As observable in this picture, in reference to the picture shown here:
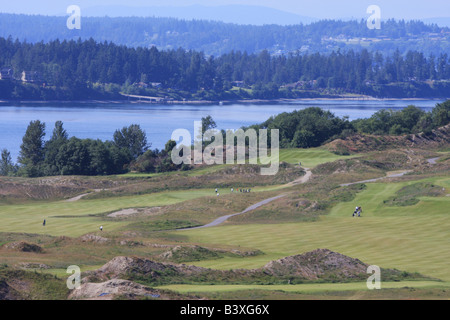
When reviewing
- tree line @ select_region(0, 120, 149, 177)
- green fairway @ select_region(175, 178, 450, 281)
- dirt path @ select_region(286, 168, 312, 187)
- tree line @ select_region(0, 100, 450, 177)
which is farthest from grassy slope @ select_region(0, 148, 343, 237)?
tree line @ select_region(0, 120, 149, 177)

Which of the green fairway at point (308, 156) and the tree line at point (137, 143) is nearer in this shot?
the green fairway at point (308, 156)

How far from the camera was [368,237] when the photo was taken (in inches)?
1671

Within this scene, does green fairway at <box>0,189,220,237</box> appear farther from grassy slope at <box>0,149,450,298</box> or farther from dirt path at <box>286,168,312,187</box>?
dirt path at <box>286,168,312,187</box>

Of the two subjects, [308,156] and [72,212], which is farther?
[308,156]

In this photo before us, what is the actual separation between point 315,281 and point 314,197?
35.3 meters

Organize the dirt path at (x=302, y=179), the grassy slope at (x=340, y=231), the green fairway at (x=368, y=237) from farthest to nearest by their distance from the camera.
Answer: the dirt path at (x=302, y=179) < the grassy slope at (x=340, y=231) < the green fairway at (x=368, y=237)

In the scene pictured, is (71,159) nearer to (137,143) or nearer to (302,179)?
(137,143)

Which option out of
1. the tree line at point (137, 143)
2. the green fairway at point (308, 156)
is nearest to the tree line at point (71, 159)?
the tree line at point (137, 143)

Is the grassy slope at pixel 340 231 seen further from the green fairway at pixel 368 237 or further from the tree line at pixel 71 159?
the tree line at pixel 71 159

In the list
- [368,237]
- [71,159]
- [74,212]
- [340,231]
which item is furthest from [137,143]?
[368,237]

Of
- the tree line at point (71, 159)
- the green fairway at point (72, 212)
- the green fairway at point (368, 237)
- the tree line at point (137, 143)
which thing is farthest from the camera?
the tree line at point (137, 143)

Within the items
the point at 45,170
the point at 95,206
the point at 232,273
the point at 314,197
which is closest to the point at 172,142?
the point at 45,170

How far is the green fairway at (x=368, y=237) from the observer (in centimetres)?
3538

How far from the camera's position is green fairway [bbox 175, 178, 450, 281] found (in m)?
35.4
